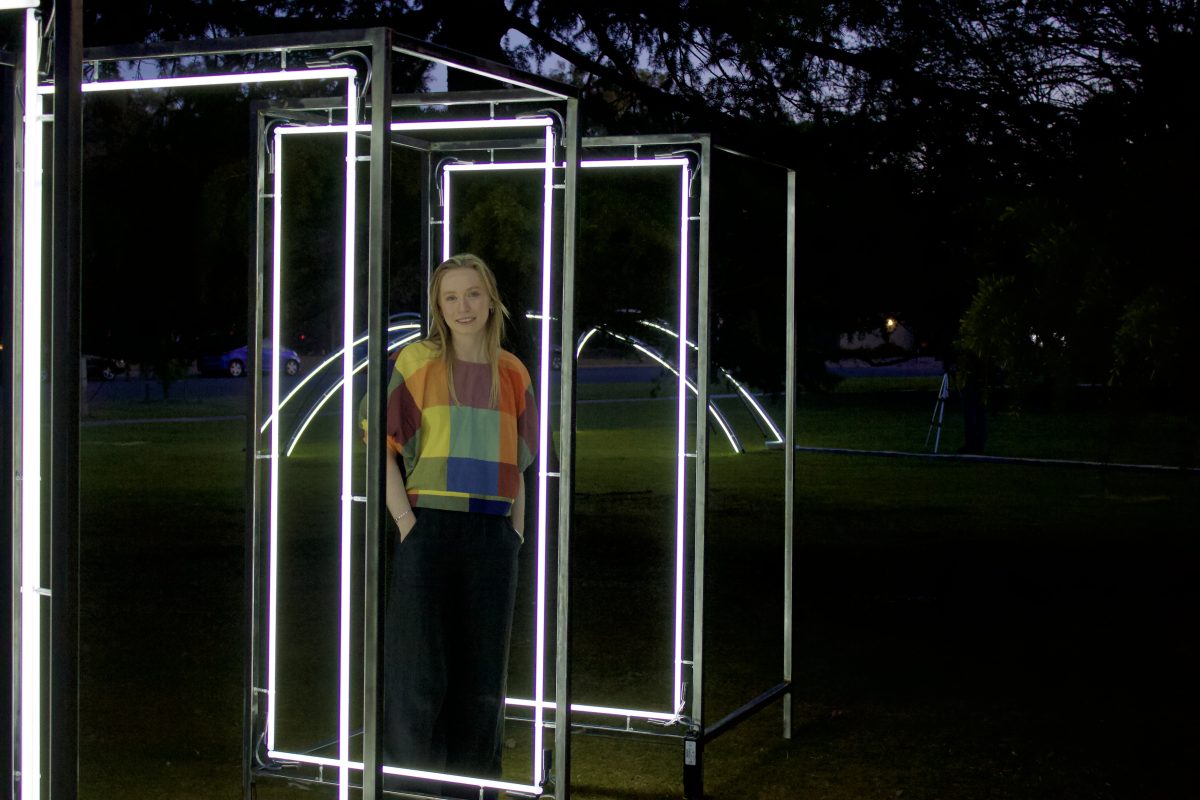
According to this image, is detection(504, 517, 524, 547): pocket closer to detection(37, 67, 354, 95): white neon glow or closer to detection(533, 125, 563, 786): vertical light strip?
detection(533, 125, 563, 786): vertical light strip

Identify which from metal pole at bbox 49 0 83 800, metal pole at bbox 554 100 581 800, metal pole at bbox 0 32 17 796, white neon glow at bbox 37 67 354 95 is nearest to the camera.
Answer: metal pole at bbox 49 0 83 800

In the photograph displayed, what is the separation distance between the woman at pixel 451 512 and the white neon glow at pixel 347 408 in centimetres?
18

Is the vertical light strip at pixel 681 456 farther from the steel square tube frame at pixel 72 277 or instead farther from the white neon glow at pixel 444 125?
the steel square tube frame at pixel 72 277

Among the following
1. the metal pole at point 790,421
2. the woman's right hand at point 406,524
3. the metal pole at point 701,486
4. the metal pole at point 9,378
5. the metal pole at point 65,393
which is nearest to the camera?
the metal pole at point 65,393

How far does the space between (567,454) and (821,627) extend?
521cm

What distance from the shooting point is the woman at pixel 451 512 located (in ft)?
15.1

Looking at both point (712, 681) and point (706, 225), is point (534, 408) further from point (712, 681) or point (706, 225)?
point (712, 681)

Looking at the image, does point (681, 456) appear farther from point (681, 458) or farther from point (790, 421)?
point (790, 421)

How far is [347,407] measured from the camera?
14.9 ft

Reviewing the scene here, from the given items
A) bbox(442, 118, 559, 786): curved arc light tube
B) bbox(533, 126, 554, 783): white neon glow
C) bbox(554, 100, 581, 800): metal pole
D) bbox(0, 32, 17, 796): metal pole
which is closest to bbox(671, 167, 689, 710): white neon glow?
bbox(442, 118, 559, 786): curved arc light tube

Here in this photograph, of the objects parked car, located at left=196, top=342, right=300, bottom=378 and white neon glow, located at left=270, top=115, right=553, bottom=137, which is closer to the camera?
white neon glow, located at left=270, top=115, right=553, bottom=137

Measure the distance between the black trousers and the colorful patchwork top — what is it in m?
0.06

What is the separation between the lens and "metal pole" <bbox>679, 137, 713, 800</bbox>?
5.60 meters

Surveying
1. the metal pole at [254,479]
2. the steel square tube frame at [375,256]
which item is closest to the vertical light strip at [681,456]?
the steel square tube frame at [375,256]
